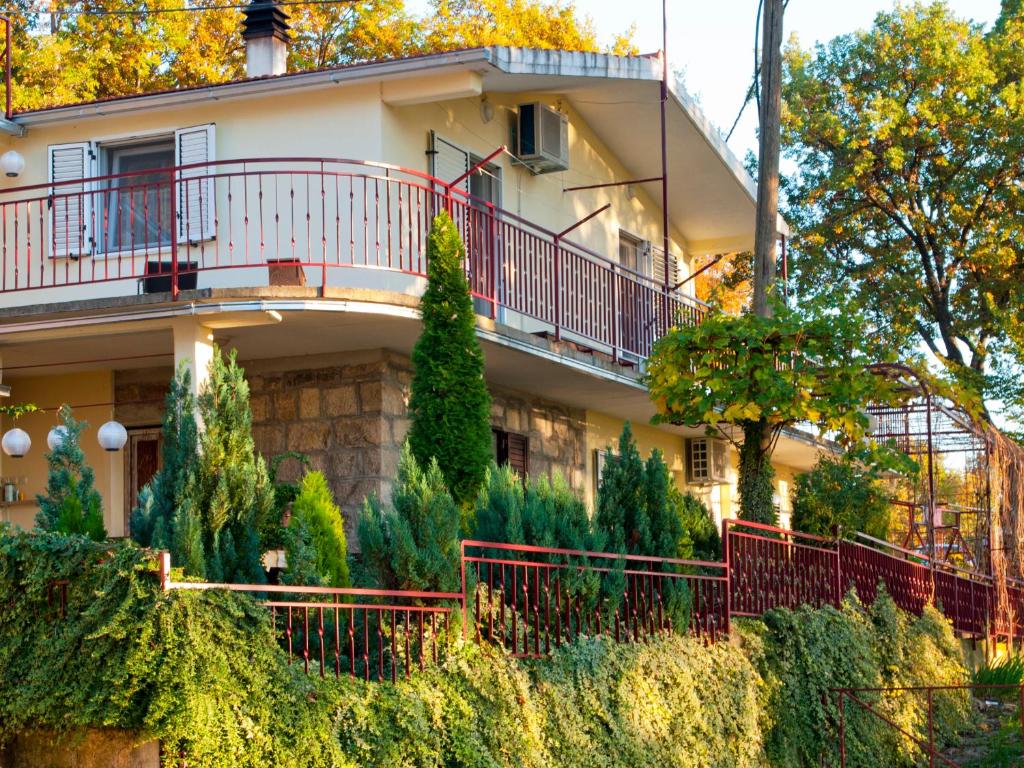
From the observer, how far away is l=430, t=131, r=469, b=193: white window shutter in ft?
48.1

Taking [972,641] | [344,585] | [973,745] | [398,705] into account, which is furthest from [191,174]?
[972,641]

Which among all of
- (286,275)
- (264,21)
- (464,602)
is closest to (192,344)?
(286,275)

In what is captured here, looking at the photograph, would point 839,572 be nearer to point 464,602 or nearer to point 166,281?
point 464,602

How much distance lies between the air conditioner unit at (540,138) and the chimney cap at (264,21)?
2809 millimetres

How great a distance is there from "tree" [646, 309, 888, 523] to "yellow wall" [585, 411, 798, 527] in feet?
7.13

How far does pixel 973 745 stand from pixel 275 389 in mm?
7847

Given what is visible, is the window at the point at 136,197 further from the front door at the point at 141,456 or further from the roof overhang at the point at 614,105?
the front door at the point at 141,456

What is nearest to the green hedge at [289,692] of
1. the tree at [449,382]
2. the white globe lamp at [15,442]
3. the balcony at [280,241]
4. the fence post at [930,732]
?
the tree at [449,382]

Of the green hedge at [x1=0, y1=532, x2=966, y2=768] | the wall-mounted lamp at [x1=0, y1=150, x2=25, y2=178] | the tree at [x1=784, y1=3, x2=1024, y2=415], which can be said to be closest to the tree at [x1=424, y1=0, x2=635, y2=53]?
the tree at [x1=784, y1=3, x2=1024, y2=415]

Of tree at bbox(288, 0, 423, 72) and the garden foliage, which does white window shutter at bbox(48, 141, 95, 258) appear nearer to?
the garden foliage

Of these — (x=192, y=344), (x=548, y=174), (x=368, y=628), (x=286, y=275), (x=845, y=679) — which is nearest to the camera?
(x=368, y=628)

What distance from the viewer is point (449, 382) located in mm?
11875

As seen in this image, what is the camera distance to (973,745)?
1477cm

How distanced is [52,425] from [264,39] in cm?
479
